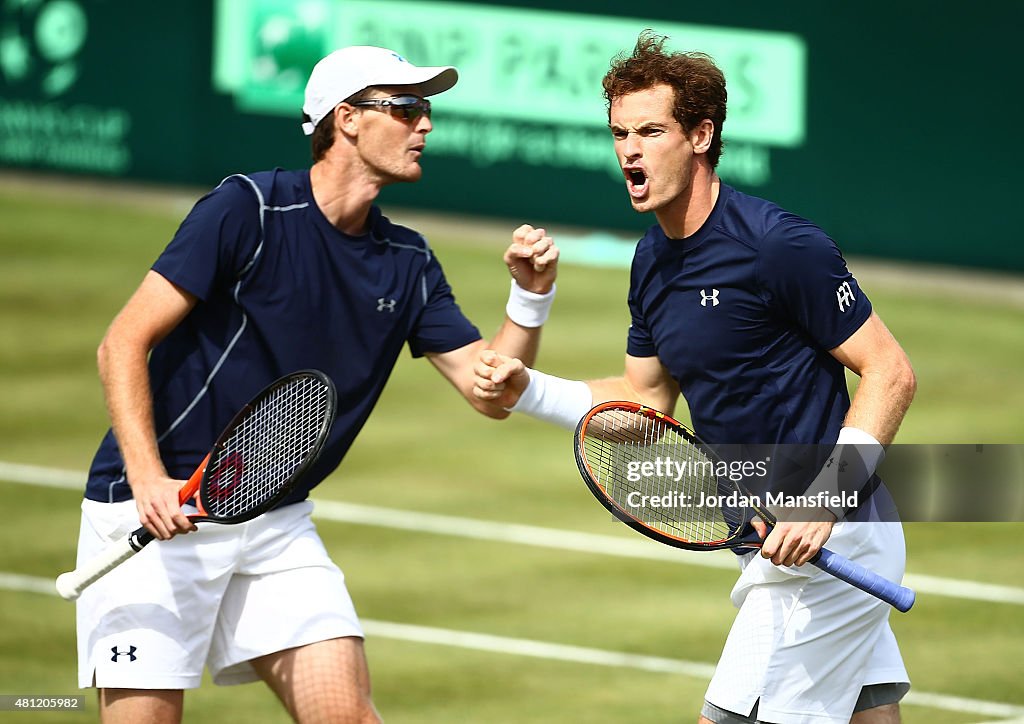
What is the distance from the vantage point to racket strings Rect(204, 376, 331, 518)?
5418 millimetres

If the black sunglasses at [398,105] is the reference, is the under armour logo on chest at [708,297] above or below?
below

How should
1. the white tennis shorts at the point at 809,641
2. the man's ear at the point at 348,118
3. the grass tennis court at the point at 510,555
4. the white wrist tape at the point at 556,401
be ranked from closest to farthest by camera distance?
1. the white tennis shorts at the point at 809,641
2. the white wrist tape at the point at 556,401
3. the man's ear at the point at 348,118
4. the grass tennis court at the point at 510,555

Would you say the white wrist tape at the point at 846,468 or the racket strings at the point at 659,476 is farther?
the racket strings at the point at 659,476

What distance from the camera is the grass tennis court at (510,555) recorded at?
770 centimetres

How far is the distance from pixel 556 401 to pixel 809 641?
45.6 inches

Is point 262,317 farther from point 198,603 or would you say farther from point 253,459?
point 198,603

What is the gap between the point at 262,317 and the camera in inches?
223

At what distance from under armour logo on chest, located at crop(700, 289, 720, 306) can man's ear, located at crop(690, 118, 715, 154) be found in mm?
417

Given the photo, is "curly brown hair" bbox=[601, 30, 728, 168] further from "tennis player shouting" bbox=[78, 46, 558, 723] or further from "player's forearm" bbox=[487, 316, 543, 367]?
"player's forearm" bbox=[487, 316, 543, 367]

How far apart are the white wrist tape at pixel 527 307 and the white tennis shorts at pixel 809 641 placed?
121 centimetres

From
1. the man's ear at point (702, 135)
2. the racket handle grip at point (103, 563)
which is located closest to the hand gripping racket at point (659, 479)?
the man's ear at point (702, 135)

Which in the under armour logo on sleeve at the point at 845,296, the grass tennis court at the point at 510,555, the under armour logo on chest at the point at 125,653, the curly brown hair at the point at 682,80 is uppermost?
the curly brown hair at the point at 682,80

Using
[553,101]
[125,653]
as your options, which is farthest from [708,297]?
[553,101]

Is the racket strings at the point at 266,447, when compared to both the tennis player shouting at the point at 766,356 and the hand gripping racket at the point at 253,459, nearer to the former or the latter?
the hand gripping racket at the point at 253,459
